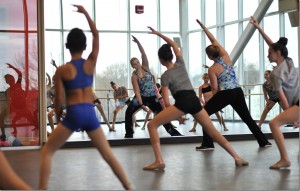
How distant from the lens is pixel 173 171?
5.90m

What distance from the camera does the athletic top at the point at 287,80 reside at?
18.3 ft

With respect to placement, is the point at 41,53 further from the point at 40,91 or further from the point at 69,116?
the point at 69,116

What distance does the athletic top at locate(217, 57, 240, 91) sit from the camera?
737 centimetres

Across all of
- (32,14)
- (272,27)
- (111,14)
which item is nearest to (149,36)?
(111,14)

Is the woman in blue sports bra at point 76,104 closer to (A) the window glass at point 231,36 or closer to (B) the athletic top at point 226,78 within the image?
(B) the athletic top at point 226,78

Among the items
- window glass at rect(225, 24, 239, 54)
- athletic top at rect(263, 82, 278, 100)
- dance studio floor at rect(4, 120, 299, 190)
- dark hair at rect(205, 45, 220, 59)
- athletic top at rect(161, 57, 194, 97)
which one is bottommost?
dance studio floor at rect(4, 120, 299, 190)

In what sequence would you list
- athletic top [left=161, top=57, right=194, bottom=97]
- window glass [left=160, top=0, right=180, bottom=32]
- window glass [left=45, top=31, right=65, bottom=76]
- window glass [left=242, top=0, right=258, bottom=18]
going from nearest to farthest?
athletic top [left=161, top=57, right=194, bottom=97] < window glass [left=242, top=0, right=258, bottom=18] < window glass [left=45, top=31, right=65, bottom=76] < window glass [left=160, top=0, right=180, bottom=32]

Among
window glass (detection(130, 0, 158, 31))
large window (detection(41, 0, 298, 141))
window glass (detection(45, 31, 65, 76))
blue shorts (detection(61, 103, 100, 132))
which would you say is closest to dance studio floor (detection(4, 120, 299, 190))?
blue shorts (detection(61, 103, 100, 132))

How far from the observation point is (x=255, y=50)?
19141 millimetres

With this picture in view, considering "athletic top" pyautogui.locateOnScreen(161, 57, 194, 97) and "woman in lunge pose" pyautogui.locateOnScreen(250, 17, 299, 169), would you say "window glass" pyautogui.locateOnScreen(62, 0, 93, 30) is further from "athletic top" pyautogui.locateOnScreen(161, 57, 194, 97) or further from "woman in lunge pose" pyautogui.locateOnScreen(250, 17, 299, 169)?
"woman in lunge pose" pyautogui.locateOnScreen(250, 17, 299, 169)

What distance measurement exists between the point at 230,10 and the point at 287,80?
51.4ft

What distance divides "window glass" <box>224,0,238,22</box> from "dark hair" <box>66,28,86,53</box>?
55.7 feet

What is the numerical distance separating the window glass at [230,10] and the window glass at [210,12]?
80 cm

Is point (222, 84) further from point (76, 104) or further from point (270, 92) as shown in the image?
point (270, 92)
